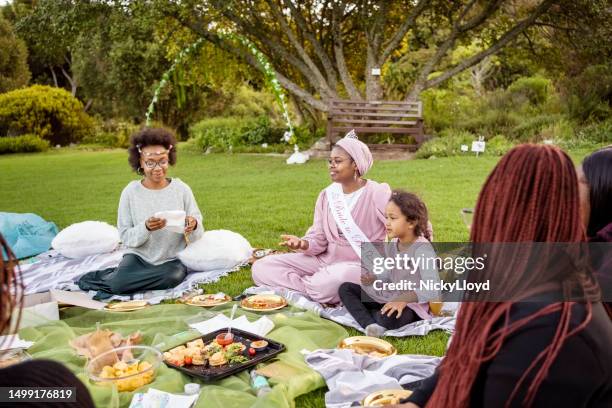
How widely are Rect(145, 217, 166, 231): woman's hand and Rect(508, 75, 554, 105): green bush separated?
17.8 meters

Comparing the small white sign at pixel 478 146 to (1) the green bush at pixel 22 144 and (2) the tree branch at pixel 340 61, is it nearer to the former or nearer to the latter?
(2) the tree branch at pixel 340 61

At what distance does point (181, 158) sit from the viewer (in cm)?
1934

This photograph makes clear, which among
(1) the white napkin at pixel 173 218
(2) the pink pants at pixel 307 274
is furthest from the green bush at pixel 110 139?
(2) the pink pants at pixel 307 274

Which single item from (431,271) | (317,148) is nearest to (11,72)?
(317,148)

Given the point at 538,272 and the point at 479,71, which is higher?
the point at 479,71

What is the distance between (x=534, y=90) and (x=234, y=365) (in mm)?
20210

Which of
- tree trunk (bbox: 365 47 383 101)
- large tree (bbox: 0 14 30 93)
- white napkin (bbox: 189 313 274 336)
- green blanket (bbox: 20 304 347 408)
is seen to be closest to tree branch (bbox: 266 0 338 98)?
tree trunk (bbox: 365 47 383 101)

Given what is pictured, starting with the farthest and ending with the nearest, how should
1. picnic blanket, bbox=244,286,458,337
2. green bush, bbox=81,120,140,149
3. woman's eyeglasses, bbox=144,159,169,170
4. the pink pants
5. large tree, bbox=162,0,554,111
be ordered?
green bush, bbox=81,120,140,149 < large tree, bbox=162,0,554,111 < woman's eyeglasses, bbox=144,159,169,170 < the pink pants < picnic blanket, bbox=244,286,458,337

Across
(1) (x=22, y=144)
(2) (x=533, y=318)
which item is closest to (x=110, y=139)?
(1) (x=22, y=144)

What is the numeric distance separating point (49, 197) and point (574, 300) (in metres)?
12.4

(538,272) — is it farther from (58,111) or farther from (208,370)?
(58,111)

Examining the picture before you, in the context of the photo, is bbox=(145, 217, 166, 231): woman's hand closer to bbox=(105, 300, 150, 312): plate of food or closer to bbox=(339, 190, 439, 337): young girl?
bbox=(105, 300, 150, 312): plate of food

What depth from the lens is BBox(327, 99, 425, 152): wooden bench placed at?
17453 millimetres

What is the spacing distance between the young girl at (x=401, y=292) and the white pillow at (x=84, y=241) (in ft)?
11.8
